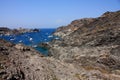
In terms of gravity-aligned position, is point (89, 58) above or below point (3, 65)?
below

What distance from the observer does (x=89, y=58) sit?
59.0m

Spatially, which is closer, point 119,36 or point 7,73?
point 7,73

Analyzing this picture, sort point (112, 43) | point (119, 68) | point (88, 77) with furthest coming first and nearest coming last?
point (112, 43), point (119, 68), point (88, 77)

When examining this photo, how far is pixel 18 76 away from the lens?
31906 mm

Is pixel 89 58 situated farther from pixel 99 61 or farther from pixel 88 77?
pixel 88 77

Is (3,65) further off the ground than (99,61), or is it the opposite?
(3,65)

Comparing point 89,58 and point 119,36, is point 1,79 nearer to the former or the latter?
point 89,58

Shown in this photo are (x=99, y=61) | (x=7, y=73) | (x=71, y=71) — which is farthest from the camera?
(x=99, y=61)

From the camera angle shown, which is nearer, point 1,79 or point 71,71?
point 1,79

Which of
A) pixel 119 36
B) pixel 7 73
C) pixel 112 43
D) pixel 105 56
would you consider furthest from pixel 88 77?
pixel 119 36

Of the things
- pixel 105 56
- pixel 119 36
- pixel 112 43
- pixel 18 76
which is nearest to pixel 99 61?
pixel 105 56

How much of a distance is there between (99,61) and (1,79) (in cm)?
3185

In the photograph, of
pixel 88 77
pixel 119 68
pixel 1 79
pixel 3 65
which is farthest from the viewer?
pixel 119 68

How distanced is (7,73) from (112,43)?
4670 cm
